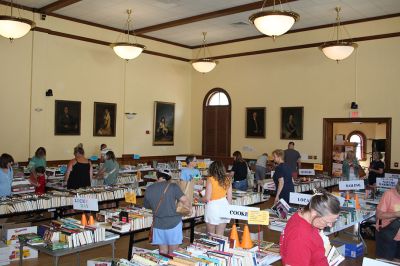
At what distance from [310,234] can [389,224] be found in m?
2.69

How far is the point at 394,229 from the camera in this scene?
517 centimetres

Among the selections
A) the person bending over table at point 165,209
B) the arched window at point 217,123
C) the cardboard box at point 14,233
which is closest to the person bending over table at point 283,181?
the person bending over table at point 165,209

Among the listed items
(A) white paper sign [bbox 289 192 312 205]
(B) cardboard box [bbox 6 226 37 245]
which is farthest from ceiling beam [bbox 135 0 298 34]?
(B) cardboard box [bbox 6 226 37 245]

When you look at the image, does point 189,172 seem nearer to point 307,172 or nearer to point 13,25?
point 307,172

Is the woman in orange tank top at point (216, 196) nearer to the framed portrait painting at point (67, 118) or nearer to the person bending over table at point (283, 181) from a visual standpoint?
the person bending over table at point (283, 181)

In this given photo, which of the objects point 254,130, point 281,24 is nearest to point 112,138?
point 254,130

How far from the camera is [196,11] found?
11930 millimetres

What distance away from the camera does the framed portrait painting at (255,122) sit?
587 inches

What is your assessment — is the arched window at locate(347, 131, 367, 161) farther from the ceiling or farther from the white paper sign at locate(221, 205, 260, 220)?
the white paper sign at locate(221, 205, 260, 220)

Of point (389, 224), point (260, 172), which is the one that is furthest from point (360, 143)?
point (389, 224)

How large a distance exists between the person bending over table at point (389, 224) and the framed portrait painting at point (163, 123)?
11.2m

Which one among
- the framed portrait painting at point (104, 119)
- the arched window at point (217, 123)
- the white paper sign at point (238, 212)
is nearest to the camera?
the white paper sign at point (238, 212)

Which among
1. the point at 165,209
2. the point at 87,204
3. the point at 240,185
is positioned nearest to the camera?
the point at 165,209

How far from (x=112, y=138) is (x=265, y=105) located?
5500 mm
